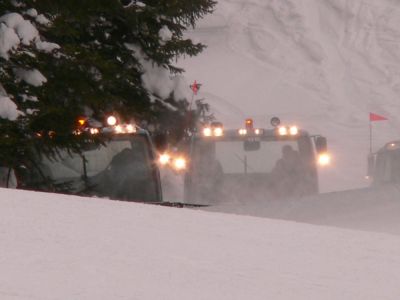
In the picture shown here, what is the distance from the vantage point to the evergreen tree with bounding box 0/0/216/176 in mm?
9172

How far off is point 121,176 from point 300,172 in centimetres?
222

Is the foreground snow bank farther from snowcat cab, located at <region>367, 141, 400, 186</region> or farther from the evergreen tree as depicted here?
snowcat cab, located at <region>367, 141, 400, 186</region>

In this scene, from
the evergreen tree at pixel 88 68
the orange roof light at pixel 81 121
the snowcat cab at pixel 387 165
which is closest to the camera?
the evergreen tree at pixel 88 68

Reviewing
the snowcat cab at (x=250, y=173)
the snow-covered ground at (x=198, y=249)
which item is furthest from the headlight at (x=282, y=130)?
the snow-covered ground at (x=198, y=249)

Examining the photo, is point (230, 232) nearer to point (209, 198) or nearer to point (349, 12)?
point (209, 198)

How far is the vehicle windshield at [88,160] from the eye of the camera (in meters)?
9.72

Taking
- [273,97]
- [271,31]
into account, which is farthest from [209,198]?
[271,31]

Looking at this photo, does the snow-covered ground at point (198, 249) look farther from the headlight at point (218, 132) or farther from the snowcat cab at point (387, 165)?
the snowcat cab at point (387, 165)

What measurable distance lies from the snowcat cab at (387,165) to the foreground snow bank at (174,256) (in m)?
11.9

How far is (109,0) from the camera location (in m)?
11.8

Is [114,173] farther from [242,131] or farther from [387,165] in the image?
[387,165]

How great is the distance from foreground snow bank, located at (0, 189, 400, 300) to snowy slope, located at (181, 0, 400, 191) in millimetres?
28355

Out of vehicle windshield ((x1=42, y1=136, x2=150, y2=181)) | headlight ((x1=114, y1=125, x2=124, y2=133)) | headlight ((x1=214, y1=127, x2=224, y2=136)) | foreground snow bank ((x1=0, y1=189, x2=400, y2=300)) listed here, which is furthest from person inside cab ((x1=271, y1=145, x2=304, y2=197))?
foreground snow bank ((x1=0, y1=189, x2=400, y2=300))

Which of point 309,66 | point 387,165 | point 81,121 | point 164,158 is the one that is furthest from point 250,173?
point 309,66
